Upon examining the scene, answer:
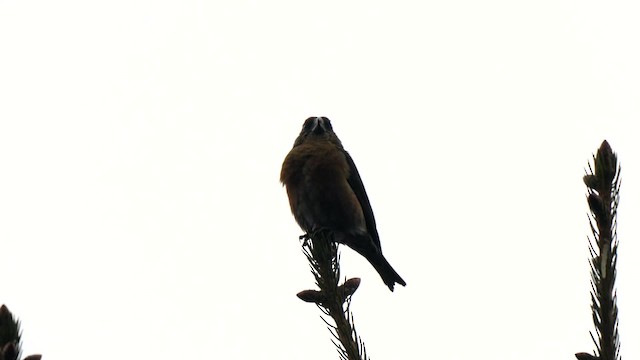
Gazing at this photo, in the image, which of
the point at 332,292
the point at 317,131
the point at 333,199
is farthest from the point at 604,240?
the point at 317,131

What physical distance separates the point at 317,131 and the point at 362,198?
0.93 metres

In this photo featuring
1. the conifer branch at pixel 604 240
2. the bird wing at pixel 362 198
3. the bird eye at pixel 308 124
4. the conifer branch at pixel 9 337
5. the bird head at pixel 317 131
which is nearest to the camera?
the conifer branch at pixel 9 337

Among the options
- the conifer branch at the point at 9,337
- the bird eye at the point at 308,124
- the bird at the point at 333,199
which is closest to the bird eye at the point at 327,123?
the bird eye at the point at 308,124

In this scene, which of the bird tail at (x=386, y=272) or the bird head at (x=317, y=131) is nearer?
the bird tail at (x=386, y=272)

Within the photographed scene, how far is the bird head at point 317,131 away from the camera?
721 cm

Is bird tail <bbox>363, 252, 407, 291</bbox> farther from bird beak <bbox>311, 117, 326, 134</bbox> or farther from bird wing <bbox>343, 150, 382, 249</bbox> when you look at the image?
bird beak <bbox>311, 117, 326, 134</bbox>

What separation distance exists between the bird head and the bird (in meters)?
0.35

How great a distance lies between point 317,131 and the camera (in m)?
7.30

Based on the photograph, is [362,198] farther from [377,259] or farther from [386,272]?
[386,272]

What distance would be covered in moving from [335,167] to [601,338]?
474 centimetres

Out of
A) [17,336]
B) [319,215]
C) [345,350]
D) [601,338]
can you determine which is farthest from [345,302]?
[319,215]

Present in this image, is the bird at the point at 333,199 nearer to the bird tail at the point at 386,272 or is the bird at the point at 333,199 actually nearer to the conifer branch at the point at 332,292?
the bird tail at the point at 386,272

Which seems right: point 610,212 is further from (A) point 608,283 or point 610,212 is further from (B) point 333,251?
(B) point 333,251

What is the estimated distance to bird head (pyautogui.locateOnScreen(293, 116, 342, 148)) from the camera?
721 centimetres
